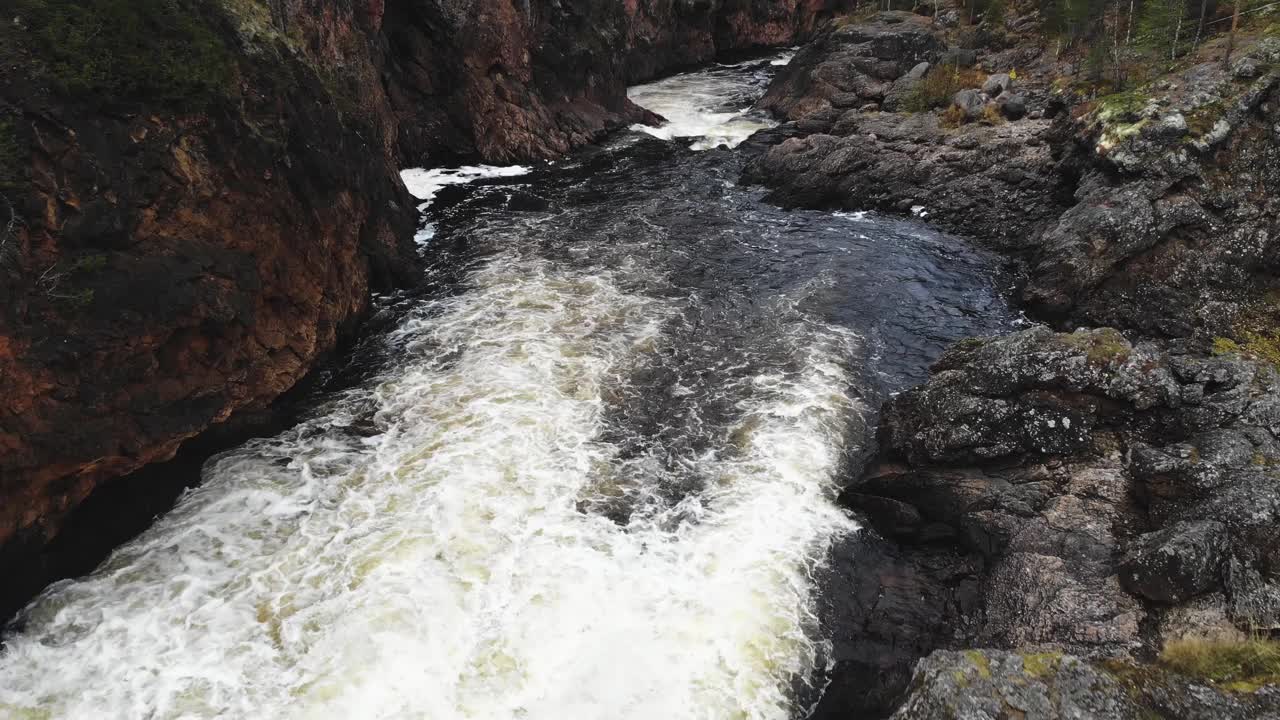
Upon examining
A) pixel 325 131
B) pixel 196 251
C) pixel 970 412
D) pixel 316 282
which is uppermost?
pixel 325 131

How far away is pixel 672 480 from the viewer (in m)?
14.0

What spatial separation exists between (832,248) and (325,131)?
660 inches

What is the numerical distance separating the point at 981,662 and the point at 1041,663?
2.00ft

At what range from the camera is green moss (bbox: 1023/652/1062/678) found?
310 inches

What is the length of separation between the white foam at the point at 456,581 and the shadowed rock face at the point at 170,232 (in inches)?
73.1

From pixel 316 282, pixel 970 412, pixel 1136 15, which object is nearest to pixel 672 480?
pixel 970 412

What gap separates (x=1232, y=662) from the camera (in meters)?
7.86

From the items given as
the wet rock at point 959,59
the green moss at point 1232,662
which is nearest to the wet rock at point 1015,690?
the green moss at point 1232,662

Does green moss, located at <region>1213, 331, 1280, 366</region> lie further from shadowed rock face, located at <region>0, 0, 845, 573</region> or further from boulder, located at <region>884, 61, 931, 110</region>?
boulder, located at <region>884, 61, 931, 110</region>

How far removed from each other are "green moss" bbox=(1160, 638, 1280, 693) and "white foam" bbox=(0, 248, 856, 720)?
448cm

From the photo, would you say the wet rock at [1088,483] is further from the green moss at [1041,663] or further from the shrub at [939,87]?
the shrub at [939,87]

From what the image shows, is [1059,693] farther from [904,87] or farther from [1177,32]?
[904,87]

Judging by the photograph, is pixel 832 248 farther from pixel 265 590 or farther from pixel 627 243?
pixel 265 590

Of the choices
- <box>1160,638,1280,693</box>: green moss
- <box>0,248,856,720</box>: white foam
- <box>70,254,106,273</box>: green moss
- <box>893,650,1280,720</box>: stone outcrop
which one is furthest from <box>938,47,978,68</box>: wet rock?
<box>70,254,106,273</box>: green moss
